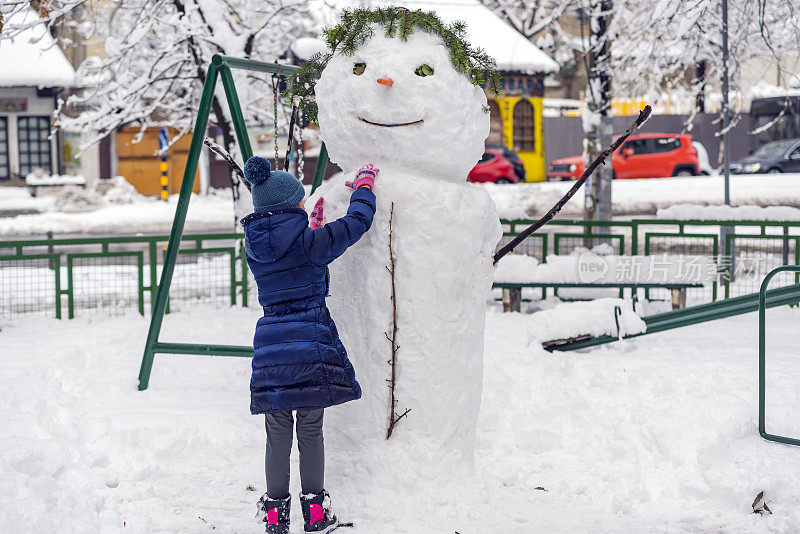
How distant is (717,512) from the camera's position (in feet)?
12.9

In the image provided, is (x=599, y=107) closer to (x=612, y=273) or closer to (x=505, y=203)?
(x=612, y=273)

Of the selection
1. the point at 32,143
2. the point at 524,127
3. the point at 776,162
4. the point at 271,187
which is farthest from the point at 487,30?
the point at 271,187

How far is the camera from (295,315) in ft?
11.8

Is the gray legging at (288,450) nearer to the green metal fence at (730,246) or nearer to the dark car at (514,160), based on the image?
the green metal fence at (730,246)

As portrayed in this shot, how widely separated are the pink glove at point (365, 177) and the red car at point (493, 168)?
18.0 meters

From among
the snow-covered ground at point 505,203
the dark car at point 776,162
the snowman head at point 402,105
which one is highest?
the dark car at point 776,162

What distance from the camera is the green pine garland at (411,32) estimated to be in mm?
4066

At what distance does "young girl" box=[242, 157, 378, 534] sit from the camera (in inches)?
139

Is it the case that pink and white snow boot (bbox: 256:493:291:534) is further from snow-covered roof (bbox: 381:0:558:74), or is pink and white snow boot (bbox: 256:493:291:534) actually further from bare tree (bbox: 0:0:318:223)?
snow-covered roof (bbox: 381:0:558:74)

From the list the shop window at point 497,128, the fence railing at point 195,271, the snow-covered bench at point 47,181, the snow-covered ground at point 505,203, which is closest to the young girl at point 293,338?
the fence railing at point 195,271

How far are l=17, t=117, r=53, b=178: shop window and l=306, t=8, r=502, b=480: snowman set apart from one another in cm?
2155

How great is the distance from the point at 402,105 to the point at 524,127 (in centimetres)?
2128

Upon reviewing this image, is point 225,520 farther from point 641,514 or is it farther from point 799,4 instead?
point 799,4

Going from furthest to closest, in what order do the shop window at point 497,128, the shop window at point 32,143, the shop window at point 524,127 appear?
the shop window at point 524,127
the shop window at point 497,128
the shop window at point 32,143
